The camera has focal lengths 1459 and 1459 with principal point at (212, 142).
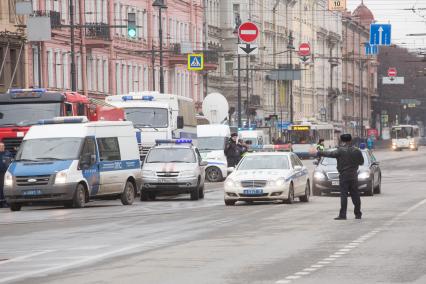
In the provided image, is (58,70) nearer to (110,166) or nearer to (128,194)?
(128,194)

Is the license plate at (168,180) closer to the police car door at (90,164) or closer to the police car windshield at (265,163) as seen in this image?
the police car door at (90,164)

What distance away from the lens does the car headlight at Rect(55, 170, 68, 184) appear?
34.4m

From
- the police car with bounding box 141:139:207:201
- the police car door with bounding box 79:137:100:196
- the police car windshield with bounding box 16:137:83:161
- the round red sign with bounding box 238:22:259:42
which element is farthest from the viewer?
the round red sign with bounding box 238:22:259:42

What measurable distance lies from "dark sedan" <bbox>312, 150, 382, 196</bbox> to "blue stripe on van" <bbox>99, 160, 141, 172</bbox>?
19.8 ft

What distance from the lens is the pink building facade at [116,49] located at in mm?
72062

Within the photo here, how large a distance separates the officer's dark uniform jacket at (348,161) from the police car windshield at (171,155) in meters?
13.4

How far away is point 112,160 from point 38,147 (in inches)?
93.2

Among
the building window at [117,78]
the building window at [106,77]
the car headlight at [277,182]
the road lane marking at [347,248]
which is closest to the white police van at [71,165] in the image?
the car headlight at [277,182]

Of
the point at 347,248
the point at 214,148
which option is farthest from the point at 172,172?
the point at 347,248

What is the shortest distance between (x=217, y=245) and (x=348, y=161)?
7.51 metres

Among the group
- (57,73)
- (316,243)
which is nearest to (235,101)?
(57,73)

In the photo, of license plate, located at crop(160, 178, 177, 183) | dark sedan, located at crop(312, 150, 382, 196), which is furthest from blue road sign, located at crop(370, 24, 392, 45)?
license plate, located at crop(160, 178, 177, 183)

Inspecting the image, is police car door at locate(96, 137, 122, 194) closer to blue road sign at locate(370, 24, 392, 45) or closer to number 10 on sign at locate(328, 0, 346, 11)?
blue road sign at locate(370, 24, 392, 45)

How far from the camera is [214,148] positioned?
192 ft
